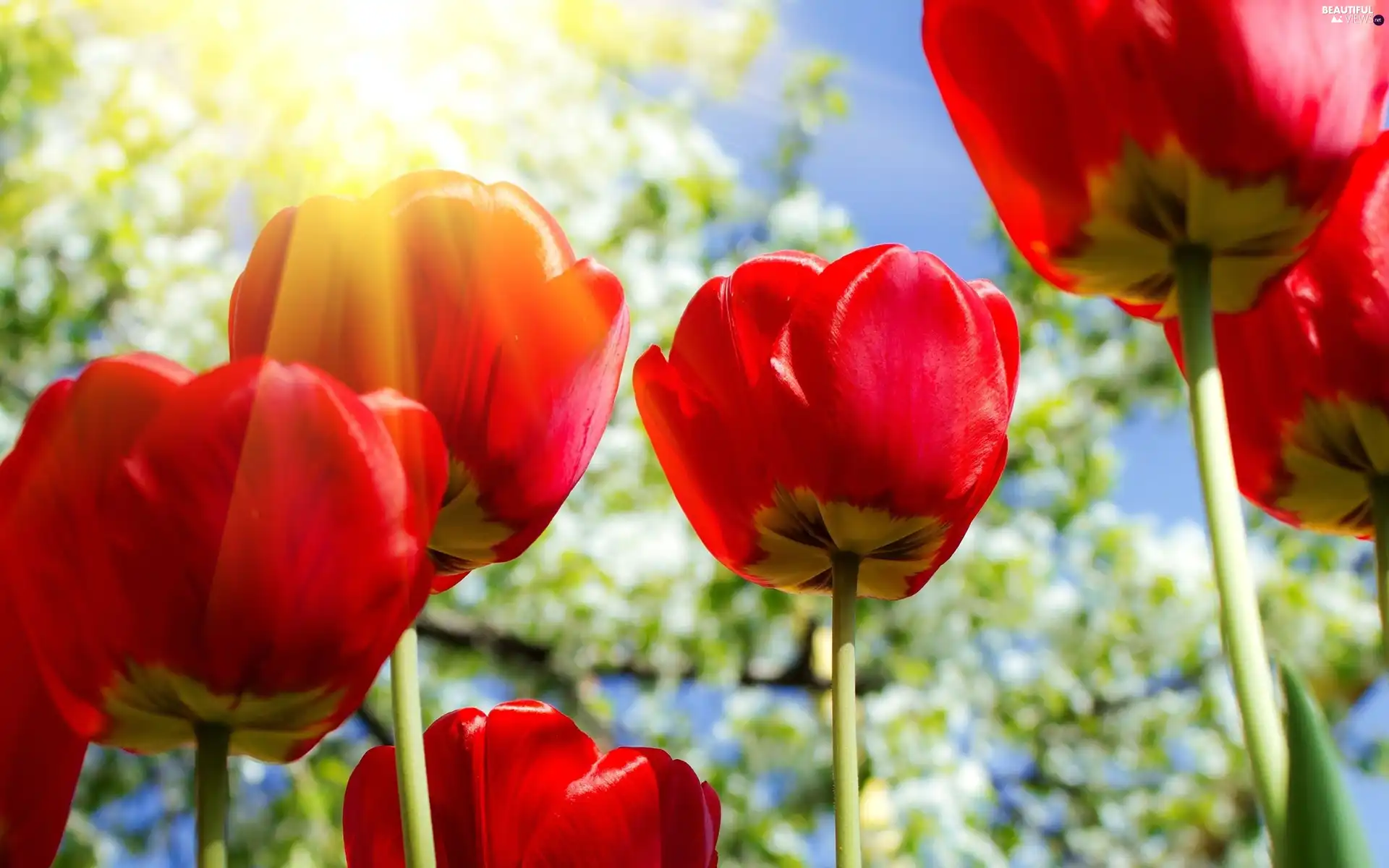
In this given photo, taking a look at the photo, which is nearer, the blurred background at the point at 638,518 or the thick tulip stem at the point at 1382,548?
the thick tulip stem at the point at 1382,548

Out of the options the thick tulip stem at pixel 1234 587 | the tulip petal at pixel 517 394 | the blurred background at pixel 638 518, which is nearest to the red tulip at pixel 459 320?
the tulip petal at pixel 517 394

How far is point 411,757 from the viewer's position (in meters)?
0.24

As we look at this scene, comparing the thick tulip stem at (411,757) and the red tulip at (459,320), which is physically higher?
the red tulip at (459,320)

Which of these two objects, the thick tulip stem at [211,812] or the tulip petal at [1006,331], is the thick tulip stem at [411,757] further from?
the tulip petal at [1006,331]

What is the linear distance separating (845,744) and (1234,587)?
82mm

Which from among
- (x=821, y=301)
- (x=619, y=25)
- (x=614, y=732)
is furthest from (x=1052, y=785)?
(x=821, y=301)

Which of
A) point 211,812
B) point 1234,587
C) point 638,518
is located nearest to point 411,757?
point 211,812

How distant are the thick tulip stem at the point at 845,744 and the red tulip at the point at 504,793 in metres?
0.05

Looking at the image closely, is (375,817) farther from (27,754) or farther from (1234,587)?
(1234,587)

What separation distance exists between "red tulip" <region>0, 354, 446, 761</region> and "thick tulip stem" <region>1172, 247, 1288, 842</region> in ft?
0.46

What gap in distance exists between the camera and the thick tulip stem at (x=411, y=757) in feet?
0.76

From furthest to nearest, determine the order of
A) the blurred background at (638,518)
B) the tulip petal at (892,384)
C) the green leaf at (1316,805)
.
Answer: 1. the blurred background at (638,518)
2. the tulip petal at (892,384)
3. the green leaf at (1316,805)

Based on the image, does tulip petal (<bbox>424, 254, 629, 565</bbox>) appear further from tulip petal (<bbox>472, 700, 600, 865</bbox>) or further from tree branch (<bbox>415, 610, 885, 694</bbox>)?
tree branch (<bbox>415, 610, 885, 694</bbox>)

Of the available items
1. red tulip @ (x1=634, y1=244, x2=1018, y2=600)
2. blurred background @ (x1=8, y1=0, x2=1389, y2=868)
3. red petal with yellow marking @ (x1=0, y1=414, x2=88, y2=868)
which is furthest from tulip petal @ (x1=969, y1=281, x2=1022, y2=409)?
blurred background @ (x1=8, y1=0, x2=1389, y2=868)
